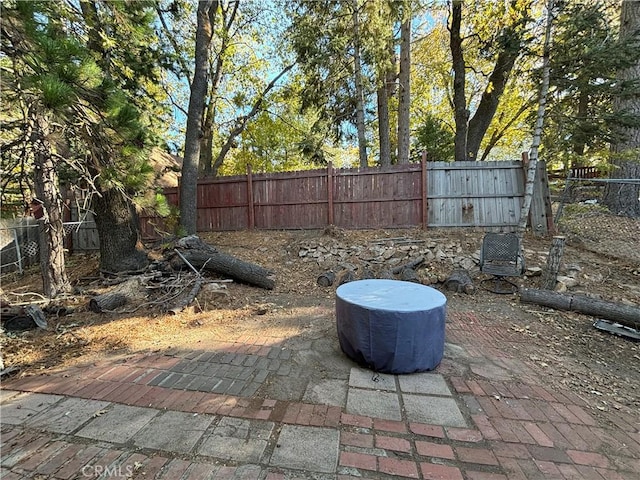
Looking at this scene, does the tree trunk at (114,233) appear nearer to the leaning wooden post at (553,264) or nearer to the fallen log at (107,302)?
the fallen log at (107,302)

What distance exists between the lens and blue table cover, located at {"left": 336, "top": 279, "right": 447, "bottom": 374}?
89.3 inches

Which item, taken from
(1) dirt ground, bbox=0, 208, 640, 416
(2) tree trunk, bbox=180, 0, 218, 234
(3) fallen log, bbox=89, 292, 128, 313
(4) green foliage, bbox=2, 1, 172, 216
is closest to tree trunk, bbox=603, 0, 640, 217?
(1) dirt ground, bbox=0, 208, 640, 416

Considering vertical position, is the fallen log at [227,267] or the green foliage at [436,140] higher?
the green foliage at [436,140]

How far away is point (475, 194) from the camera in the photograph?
6.68 m

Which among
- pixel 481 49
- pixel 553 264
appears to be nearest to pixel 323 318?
pixel 553 264

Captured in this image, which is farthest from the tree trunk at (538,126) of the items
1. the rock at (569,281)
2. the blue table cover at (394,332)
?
the blue table cover at (394,332)

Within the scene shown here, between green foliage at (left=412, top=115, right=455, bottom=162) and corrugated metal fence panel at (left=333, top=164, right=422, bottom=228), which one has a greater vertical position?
green foliage at (left=412, top=115, right=455, bottom=162)

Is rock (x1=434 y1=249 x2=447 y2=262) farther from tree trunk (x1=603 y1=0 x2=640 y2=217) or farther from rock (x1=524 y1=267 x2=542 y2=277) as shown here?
tree trunk (x1=603 y1=0 x2=640 y2=217)

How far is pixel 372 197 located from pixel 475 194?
2249 mm

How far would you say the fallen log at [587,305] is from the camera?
3115 mm

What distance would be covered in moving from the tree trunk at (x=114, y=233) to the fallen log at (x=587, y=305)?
5954 millimetres

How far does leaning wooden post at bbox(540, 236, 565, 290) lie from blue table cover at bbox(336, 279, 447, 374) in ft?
8.78

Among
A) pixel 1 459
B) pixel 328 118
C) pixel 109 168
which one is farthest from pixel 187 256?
pixel 328 118

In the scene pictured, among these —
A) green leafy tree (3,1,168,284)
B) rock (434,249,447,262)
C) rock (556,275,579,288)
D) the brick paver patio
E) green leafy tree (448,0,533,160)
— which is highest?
green leafy tree (448,0,533,160)
